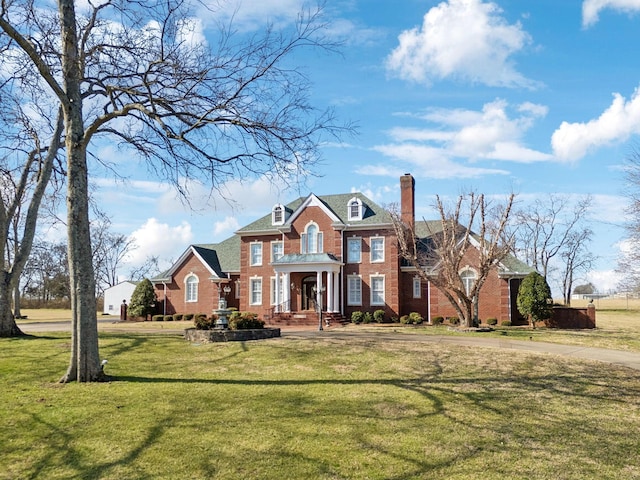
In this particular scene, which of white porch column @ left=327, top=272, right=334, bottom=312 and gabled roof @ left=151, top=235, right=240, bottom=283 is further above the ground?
gabled roof @ left=151, top=235, right=240, bottom=283

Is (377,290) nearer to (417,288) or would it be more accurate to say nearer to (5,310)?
(417,288)

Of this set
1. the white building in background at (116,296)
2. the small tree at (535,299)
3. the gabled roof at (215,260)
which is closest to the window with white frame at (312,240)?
the gabled roof at (215,260)

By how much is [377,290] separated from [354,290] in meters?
1.64

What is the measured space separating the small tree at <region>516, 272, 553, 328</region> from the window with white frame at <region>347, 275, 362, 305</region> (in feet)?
33.8

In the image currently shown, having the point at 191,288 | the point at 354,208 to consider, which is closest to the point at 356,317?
the point at 354,208

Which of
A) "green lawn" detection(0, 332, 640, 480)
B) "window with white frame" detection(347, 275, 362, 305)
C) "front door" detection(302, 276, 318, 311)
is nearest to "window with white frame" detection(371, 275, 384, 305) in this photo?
"window with white frame" detection(347, 275, 362, 305)

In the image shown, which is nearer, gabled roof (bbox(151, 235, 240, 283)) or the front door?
the front door

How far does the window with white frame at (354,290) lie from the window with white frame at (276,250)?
563 centimetres

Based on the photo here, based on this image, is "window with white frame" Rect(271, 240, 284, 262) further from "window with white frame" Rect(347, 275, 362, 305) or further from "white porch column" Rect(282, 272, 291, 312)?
"window with white frame" Rect(347, 275, 362, 305)

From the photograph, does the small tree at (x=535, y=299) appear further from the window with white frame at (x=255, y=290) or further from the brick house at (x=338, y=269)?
the window with white frame at (x=255, y=290)

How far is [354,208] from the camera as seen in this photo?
36344mm

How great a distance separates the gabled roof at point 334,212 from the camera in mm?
35531

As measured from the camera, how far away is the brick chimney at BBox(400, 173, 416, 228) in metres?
35.2

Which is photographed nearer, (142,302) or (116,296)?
(142,302)
